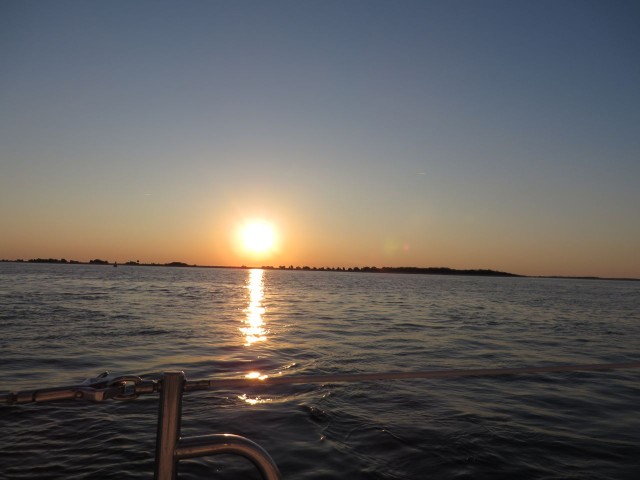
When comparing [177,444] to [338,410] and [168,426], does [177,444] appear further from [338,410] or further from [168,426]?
[338,410]

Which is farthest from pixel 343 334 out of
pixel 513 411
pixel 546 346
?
pixel 513 411

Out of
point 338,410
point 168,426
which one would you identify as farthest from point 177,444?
point 338,410

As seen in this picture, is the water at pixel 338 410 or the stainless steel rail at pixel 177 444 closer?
the stainless steel rail at pixel 177 444

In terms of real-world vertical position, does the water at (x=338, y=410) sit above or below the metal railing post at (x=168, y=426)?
below

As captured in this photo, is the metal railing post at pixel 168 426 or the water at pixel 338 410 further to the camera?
the water at pixel 338 410

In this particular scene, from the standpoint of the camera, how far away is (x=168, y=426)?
1.97m

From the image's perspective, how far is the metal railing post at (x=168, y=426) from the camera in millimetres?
1957

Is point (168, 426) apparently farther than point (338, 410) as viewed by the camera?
No

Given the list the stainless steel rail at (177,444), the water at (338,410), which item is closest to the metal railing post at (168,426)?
the stainless steel rail at (177,444)

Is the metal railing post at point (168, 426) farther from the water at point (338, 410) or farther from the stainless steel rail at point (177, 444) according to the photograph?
the water at point (338, 410)

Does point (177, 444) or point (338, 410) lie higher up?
point (177, 444)

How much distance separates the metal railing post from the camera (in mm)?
1957

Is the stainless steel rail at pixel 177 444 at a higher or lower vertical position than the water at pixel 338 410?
higher

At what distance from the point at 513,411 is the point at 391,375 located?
722 centimetres
